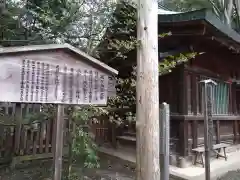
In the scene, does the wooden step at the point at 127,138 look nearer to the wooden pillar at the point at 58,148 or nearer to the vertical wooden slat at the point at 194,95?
the vertical wooden slat at the point at 194,95

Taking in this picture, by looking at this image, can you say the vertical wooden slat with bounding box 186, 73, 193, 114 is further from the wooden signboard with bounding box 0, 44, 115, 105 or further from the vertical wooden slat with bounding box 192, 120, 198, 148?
the wooden signboard with bounding box 0, 44, 115, 105

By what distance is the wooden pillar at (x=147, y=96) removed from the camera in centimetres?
303

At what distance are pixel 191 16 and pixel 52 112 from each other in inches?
123

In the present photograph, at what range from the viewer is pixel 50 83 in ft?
7.64

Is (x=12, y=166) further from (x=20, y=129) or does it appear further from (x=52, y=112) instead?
(x=52, y=112)

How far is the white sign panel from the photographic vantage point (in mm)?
2098

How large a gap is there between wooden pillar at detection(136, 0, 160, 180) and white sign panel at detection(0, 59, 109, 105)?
610 millimetres

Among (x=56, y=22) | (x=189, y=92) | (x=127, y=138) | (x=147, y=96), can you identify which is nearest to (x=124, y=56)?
(x=56, y=22)

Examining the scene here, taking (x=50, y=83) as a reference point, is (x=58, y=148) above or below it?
below

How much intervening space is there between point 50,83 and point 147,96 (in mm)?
1306

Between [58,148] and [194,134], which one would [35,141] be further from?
[194,134]

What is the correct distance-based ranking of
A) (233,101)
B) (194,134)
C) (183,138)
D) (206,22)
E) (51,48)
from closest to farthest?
(51,48) → (206,22) → (183,138) → (194,134) → (233,101)

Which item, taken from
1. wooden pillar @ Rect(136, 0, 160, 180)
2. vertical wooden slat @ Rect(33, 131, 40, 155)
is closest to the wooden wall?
wooden pillar @ Rect(136, 0, 160, 180)

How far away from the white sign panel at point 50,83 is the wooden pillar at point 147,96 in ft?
2.00
